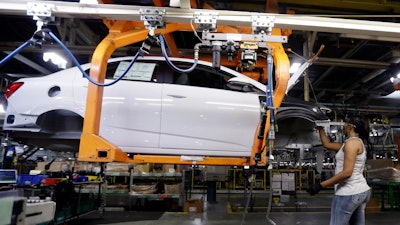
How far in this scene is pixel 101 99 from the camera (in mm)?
2592

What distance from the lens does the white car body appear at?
9.94 ft

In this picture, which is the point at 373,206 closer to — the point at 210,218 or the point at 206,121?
the point at 210,218

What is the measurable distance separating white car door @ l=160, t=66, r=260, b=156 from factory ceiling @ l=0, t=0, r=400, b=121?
2.85ft

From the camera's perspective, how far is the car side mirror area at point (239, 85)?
315 cm

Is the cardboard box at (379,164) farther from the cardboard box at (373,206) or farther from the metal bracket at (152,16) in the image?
the metal bracket at (152,16)

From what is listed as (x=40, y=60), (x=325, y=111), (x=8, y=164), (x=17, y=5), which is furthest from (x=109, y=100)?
(x=40, y=60)

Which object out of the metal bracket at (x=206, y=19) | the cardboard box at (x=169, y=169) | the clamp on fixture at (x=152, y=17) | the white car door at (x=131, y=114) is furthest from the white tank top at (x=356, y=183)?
the cardboard box at (x=169, y=169)

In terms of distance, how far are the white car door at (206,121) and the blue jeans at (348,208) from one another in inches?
41.6

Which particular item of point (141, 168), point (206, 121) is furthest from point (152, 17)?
point (141, 168)

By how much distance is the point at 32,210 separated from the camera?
128cm

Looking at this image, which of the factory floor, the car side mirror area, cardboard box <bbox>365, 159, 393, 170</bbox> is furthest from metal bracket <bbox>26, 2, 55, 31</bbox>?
cardboard box <bbox>365, 159, 393, 170</bbox>

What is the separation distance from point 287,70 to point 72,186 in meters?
3.76

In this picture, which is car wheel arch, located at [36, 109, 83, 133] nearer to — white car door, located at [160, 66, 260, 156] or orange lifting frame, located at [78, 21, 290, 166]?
orange lifting frame, located at [78, 21, 290, 166]

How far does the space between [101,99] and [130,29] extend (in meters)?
0.85
